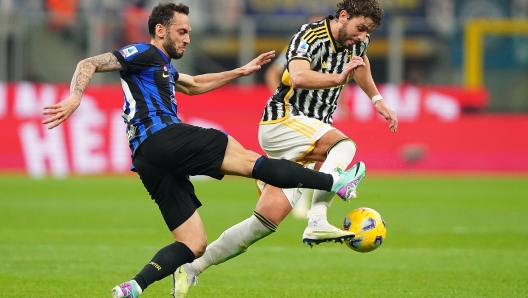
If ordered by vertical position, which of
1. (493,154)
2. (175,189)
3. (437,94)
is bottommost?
(493,154)

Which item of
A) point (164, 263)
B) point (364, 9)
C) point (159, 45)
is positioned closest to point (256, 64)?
point (364, 9)

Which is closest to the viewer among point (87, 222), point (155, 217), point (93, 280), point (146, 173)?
point (146, 173)

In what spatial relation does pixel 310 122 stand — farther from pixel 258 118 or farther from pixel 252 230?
pixel 258 118

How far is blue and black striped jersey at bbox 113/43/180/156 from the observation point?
20.9 feet

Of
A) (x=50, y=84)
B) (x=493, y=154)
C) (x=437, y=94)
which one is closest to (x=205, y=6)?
(x=50, y=84)

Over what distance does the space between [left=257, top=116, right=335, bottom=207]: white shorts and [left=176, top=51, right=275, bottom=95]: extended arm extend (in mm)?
500

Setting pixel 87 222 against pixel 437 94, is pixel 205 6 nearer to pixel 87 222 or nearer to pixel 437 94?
pixel 437 94

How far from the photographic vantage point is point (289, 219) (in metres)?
14.1

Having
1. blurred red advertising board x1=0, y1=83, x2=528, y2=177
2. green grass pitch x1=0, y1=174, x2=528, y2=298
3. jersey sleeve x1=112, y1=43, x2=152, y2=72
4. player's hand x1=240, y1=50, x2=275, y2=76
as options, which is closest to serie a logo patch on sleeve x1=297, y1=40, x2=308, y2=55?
player's hand x1=240, y1=50, x2=275, y2=76

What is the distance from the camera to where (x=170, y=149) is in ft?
20.6

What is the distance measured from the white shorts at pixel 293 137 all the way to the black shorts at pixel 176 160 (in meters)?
1.09

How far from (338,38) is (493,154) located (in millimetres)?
14434

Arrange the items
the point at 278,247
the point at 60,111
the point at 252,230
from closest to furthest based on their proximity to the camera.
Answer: the point at 60,111, the point at 252,230, the point at 278,247

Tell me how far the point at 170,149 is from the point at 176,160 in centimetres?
9
